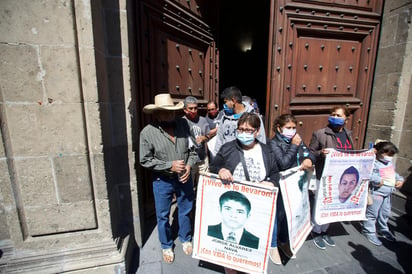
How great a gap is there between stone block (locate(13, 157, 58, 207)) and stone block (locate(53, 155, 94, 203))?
0.06 meters

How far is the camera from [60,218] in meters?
1.70

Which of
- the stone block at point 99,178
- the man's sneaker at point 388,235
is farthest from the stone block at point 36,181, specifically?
the man's sneaker at point 388,235

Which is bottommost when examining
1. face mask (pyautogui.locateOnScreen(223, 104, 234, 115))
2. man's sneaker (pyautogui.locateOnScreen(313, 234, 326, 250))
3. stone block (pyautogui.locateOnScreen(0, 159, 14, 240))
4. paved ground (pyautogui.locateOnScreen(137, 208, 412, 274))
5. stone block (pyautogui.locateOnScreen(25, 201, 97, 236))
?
paved ground (pyautogui.locateOnScreen(137, 208, 412, 274))

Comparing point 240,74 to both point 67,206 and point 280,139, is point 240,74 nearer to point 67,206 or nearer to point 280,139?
point 280,139

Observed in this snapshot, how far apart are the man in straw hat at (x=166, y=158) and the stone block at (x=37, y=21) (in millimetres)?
924

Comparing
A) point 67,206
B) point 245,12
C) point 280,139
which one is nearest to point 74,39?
point 67,206

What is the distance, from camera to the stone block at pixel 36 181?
1.57 metres

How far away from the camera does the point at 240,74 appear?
24.4 ft

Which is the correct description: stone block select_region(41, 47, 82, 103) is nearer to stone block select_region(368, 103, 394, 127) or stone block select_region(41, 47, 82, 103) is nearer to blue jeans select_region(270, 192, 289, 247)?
blue jeans select_region(270, 192, 289, 247)

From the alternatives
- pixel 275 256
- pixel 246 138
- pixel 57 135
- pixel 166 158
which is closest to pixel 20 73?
pixel 57 135

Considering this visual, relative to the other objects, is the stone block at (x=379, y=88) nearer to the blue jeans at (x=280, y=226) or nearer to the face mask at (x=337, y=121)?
the face mask at (x=337, y=121)

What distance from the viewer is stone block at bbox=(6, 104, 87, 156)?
151cm

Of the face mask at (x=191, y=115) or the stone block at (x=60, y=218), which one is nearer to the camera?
the stone block at (x=60, y=218)

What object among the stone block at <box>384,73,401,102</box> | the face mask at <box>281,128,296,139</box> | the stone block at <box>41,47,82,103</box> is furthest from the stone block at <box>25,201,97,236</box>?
the stone block at <box>384,73,401,102</box>
